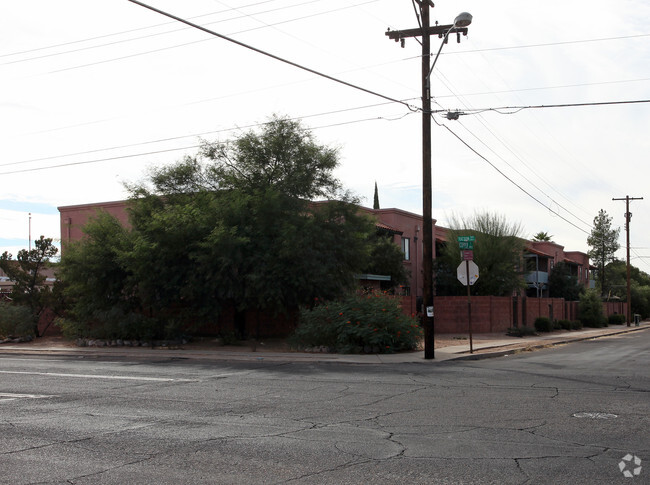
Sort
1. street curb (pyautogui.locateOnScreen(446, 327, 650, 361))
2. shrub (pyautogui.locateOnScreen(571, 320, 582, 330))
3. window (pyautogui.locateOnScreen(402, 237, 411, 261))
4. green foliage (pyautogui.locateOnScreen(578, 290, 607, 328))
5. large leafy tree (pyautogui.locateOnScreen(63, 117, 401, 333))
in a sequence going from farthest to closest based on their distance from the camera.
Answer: green foliage (pyautogui.locateOnScreen(578, 290, 607, 328)) < window (pyautogui.locateOnScreen(402, 237, 411, 261)) < shrub (pyautogui.locateOnScreen(571, 320, 582, 330)) < large leafy tree (pyautogui.locateOnScreen(63, 117, 401, 333)) < street curb (pyautogui.locateOnScreen(446, 327, 650, 361))

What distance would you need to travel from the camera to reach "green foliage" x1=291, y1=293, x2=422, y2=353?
20891 mm

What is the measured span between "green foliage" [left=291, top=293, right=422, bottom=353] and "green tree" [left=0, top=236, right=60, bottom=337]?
1339cm

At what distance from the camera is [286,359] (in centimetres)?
2006

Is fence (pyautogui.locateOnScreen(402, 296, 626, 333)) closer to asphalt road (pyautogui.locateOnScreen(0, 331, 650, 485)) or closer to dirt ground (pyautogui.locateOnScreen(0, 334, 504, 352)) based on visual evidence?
dirt ground (pyautogui.locateOnScreen(0, 334, 504, 352))

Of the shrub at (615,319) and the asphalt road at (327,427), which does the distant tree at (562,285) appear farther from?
the asphalt road at (327,427)

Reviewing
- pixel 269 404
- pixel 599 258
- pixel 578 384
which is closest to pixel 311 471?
pixel 269 404

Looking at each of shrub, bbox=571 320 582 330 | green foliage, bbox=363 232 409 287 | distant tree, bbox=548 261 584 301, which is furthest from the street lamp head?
distant tree, bbox=548 261 584 301

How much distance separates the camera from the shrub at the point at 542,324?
37.5m

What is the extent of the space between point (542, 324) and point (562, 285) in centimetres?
2441

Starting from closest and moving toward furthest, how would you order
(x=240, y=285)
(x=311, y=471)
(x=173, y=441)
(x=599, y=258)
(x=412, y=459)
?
(x=311, y=471) < (x=412, y=459) < (x=173, y=441) < (x=240, y=285) < (x=599, y=258)

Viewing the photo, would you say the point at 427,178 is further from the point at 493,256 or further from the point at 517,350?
the point at 493,256

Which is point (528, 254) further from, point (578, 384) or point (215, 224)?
point (578, 384)

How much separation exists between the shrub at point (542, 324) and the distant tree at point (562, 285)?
23.8m

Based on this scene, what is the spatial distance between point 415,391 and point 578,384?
3.52 metres
